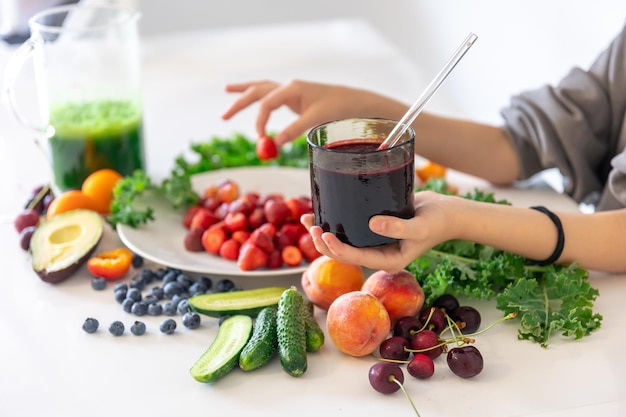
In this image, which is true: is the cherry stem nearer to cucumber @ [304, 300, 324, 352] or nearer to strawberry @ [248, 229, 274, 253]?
cucumber @ [304, 300, 324, 352]

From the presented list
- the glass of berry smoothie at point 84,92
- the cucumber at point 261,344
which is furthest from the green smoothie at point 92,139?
the cucumber at point 261,344

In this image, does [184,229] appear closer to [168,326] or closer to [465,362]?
[168,326]

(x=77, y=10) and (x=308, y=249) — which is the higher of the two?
(x=77, y=10)

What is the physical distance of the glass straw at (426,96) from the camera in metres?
1.05

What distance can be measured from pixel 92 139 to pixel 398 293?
75cm

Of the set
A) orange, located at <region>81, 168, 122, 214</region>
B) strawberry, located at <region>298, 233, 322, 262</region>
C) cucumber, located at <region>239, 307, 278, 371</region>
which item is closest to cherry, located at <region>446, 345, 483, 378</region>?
cucumber, located at <region>239, 307, 278, 371</region>

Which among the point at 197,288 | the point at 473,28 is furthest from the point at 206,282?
the point at 473,28

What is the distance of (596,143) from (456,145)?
0.25m

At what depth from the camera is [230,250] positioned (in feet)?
4.46

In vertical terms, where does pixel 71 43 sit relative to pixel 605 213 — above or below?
above

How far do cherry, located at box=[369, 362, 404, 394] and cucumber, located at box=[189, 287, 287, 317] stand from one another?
223 millimetres

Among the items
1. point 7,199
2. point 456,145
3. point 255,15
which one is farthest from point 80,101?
point 255,15

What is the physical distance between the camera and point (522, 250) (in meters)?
1.23

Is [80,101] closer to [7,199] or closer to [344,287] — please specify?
[7,199]
